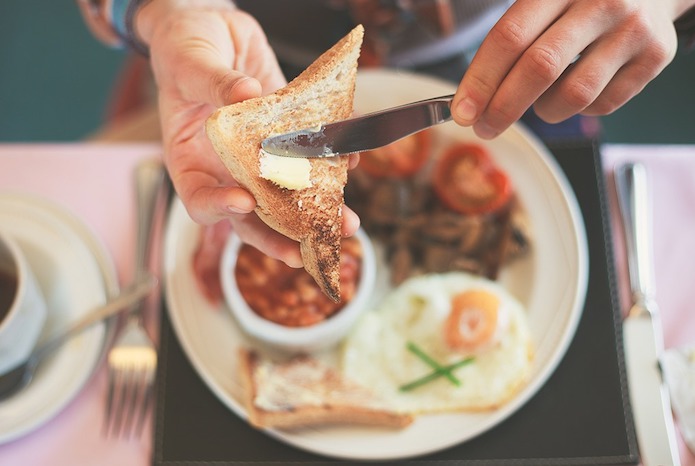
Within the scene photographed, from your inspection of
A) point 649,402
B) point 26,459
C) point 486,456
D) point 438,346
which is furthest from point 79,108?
point 649,402

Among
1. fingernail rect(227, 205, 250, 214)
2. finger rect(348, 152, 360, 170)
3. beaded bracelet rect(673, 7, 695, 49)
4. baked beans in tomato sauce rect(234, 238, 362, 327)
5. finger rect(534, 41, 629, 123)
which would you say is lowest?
baked beans in tomato sauce rect(234, 238, 362, 327)

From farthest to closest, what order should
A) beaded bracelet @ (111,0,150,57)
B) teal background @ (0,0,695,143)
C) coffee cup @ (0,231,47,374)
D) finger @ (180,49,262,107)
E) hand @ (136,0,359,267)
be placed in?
1. teal background @ (0,0,695,143)
2. beaded bracelet @ (111,0,150,57)
3. coffee cup @ (0,231,47,374)
4. hand @ (136,0,359,267)
5. finger @ (180,49,262,107)

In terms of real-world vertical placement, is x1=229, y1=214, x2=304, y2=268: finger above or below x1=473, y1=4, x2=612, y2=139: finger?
below

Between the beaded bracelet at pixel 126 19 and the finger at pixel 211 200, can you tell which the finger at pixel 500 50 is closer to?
the finger at pixel 211 200

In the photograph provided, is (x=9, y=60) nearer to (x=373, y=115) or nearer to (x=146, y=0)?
(x=146, y=0)

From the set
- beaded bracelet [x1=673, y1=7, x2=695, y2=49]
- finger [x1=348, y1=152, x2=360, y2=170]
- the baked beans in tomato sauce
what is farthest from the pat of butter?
beaded bracelet [x1=673, y1=7, x2=695, y2=49]

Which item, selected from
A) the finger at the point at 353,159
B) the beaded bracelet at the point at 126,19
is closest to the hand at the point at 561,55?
the finger at the point at 353,159

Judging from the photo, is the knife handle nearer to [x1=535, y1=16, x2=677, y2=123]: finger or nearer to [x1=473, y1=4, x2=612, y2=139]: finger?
[x1=535, y1=16, x2=677, y2=123]: finger

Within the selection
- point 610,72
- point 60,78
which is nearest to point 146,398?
point 610,72
